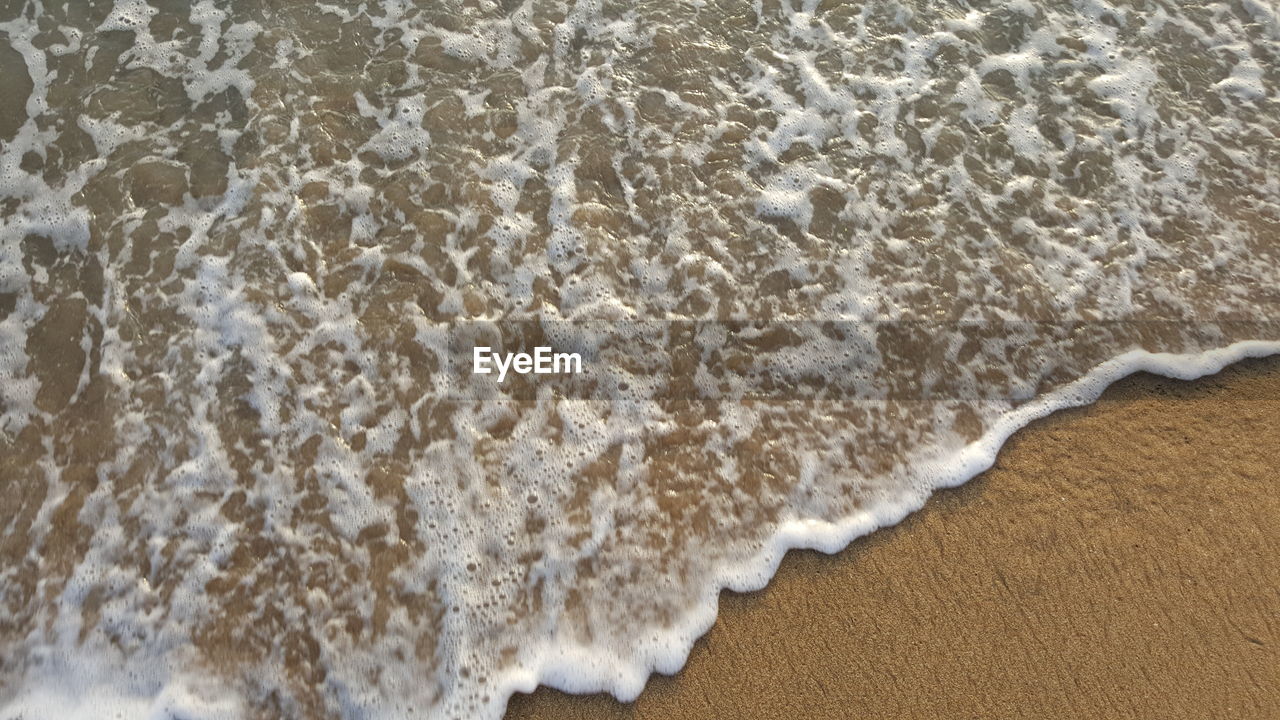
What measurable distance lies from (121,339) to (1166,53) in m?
4.43

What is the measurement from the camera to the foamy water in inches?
95.7

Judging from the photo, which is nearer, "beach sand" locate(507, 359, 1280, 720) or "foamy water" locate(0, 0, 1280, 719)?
"beach sand" locate(507, 359, 1280, 720)

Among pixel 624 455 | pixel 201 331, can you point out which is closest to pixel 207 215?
pixel 201 331

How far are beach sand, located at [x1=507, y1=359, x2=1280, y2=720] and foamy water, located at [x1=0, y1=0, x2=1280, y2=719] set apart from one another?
0.42ft

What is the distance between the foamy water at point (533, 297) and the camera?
7.98ft

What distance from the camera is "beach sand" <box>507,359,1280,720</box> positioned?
2203mm

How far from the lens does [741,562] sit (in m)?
2.47

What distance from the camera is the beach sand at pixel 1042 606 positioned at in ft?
7.23

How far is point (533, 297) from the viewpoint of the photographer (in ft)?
9.73

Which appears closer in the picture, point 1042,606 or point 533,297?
point 1042,606

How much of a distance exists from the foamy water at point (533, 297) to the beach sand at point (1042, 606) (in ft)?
0.42

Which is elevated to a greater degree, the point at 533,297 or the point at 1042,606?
the point at 533,297

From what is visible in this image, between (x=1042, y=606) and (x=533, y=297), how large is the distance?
1912 mm

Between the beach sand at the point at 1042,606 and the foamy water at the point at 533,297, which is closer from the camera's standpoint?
the beach sand at the point at 1042,606
